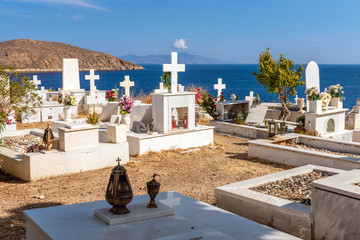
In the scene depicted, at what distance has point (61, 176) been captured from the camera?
8.01 m

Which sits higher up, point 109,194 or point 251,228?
point 109,194

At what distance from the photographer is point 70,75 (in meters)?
19.5

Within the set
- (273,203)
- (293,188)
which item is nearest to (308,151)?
(293,188)

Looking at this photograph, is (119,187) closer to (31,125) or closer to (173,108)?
(173,108)

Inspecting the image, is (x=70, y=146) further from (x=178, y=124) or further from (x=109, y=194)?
(x=109, y=194)

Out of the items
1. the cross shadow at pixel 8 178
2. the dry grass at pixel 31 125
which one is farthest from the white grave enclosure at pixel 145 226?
the dry grass at pixel 31 125

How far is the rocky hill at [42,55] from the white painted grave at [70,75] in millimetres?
95821

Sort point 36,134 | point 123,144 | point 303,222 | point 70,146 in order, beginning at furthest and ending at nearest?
point 36,134 → point 123,144 → point 70,146 → point 303,222

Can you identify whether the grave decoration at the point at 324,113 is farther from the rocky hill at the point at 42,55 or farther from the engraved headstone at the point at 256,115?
the rocky hill at the point at 42,55

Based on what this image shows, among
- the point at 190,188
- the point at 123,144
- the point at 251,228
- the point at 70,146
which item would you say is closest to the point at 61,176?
the point at 70,146

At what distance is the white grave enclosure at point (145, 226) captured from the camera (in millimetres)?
3607

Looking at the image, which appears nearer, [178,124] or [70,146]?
[70,146]

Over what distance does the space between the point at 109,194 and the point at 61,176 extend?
14.9ft

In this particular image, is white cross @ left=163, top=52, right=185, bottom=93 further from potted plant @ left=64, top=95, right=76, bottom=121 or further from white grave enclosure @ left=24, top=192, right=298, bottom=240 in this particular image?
white grave enclosure @ left=24, top=192, right=298, bottom=240
